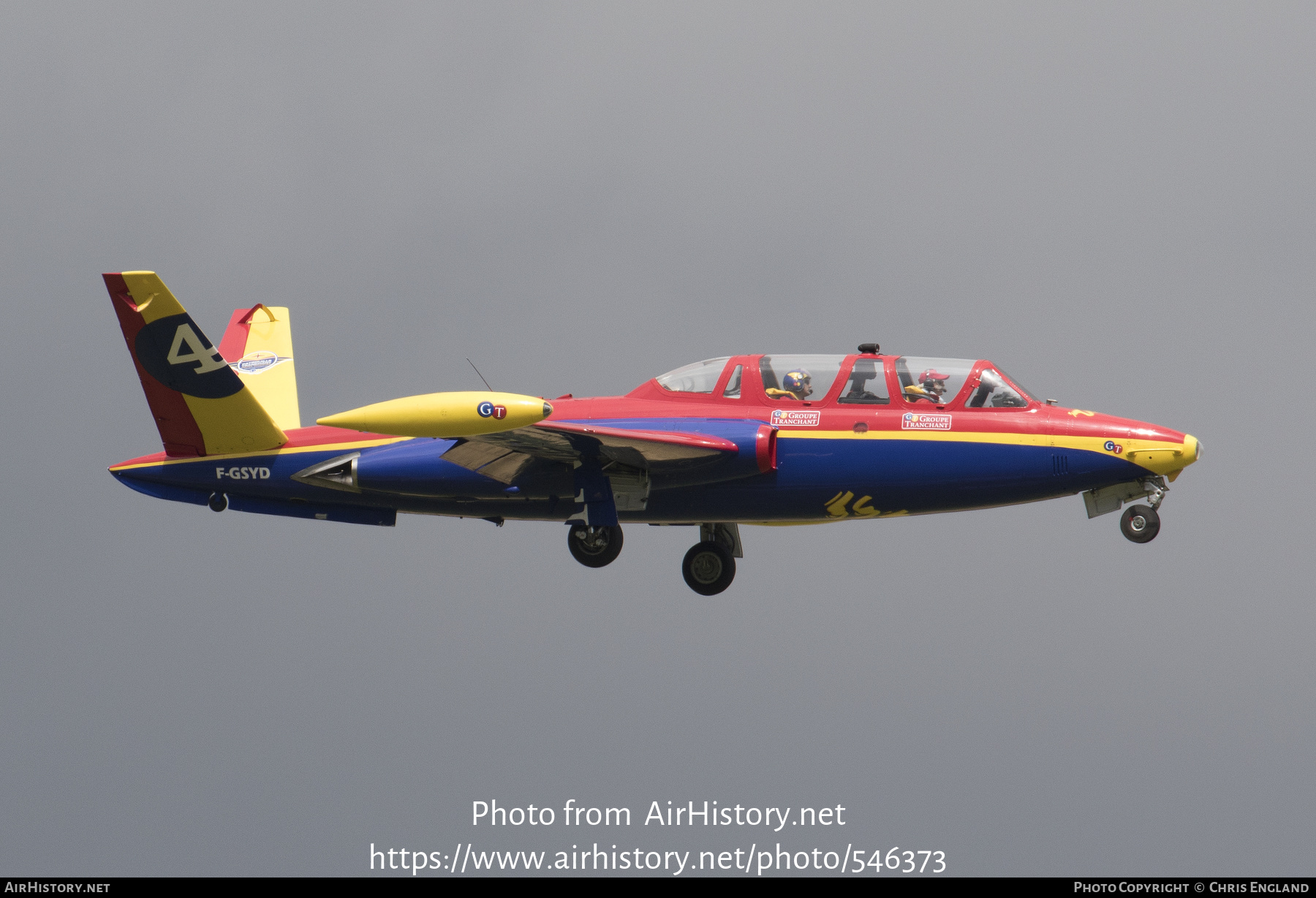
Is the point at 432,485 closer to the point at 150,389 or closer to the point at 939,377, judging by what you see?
the point at 150,389

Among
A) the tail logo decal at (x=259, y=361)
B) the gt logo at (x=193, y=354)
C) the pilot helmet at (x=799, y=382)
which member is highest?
the gt logo at (x=193, y=354)

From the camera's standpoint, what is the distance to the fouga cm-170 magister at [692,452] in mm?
28375

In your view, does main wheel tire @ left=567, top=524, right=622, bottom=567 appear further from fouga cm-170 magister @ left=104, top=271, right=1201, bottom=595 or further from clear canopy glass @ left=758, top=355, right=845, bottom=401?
clear canopy glass @ left=758, top=355, right=845, bottom=401

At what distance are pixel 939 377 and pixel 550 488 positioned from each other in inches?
280

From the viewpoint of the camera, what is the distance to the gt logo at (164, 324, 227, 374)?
99.9ft

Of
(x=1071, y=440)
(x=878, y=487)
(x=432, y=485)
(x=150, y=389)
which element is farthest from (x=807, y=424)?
(x=150, y=389)

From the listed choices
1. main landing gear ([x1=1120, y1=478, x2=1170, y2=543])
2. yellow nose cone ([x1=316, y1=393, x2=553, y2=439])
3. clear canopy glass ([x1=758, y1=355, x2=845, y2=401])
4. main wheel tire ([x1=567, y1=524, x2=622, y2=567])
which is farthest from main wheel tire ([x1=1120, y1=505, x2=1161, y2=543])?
yellow nose cone ([x1=316, y1=393, x2=553, y2=439])

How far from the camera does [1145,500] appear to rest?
28641 millimetres

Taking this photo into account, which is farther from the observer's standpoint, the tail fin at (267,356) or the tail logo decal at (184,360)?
the tail fin at (267,356)

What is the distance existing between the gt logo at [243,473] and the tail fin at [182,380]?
34 centimetres

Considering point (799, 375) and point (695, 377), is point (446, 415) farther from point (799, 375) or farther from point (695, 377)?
point (799, 375)

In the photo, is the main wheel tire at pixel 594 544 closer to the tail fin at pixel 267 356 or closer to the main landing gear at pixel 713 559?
the main landing gear at pixel 713 559

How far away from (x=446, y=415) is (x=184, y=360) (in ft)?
29.0

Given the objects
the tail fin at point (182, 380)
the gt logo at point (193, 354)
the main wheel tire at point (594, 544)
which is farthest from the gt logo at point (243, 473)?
the main wheel tire at point (594, 544)
